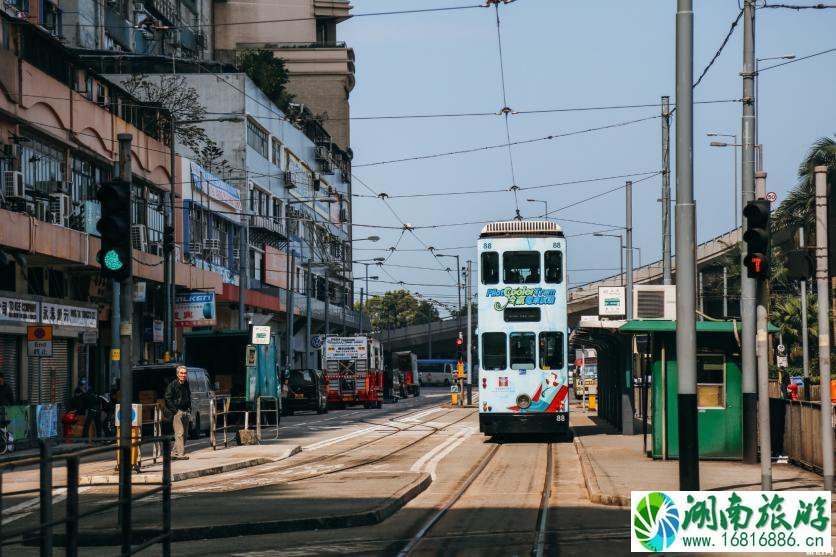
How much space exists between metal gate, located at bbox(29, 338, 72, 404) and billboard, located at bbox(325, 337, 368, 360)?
73.1 feet

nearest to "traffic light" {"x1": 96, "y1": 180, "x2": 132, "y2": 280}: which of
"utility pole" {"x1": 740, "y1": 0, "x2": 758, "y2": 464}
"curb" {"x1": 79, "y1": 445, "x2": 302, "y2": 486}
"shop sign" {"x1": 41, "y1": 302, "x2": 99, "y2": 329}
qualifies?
"curb" {"x1": 79, "y1": 445, "x2": 302, "y2": 486}

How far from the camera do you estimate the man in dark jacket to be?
2758 centimetres

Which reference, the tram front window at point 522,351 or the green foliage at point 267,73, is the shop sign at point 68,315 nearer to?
the tram front window at point 522,351

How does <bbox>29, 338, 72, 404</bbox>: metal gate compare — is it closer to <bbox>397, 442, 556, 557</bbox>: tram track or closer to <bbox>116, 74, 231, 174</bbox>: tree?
<bbox>397, 442, 556, 557</bbox>: tram track

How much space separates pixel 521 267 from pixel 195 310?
80.5 feet

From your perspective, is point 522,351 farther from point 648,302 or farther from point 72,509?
point 72,509

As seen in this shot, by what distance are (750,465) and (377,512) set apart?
10106 mm

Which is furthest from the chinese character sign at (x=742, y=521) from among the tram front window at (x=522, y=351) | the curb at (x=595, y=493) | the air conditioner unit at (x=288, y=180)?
the air conditioner unit at (x=288, y=180)

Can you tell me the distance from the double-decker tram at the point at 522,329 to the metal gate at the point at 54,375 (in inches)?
568

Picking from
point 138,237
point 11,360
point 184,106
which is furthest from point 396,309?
point 11,360


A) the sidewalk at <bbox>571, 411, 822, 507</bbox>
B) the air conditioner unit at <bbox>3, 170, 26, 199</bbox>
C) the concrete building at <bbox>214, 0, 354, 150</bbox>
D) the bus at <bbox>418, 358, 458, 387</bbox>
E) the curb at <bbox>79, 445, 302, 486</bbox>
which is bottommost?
the bus at <bbox>418, 358, 458, 387</bbox>

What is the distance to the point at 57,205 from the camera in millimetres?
41594

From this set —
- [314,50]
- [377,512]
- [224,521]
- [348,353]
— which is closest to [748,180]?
[377,512]

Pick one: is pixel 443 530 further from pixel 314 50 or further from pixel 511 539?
pixel 314 50
